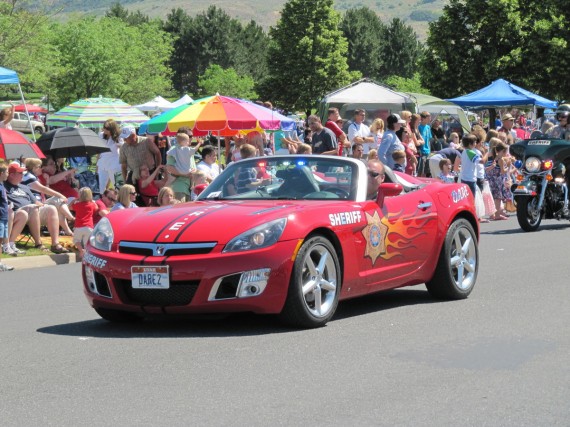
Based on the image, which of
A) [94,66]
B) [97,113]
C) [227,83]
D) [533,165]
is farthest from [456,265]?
[227,83]

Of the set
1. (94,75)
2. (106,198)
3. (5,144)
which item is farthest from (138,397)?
(94,75)

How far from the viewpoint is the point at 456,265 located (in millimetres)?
9992

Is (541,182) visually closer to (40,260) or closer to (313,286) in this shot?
(40,260)

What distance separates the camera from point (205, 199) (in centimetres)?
931

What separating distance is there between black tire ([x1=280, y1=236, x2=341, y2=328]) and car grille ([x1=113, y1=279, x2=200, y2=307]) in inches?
27.6

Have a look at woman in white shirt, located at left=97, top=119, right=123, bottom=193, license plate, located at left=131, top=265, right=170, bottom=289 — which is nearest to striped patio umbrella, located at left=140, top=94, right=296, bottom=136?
woman in white shirt, located at left=97, top=119, right=123, bottom=193

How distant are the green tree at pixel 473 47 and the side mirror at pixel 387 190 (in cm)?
4500

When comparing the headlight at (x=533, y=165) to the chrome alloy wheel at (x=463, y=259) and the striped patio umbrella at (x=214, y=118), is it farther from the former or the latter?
the chrome alloy wheel at (x=463, y=259)

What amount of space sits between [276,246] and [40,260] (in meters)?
7.68

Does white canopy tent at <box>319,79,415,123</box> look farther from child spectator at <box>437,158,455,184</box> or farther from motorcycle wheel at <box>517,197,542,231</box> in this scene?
motorcycle wheel at <box>517,197,542,231</box>

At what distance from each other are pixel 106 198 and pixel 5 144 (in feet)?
6.51

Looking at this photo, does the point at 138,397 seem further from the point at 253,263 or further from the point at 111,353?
the point at 253,263

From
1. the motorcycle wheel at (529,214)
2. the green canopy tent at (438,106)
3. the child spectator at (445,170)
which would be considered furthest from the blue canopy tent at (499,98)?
the motorcycle wheel at (529,214)

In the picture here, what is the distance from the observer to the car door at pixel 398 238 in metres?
8.95
